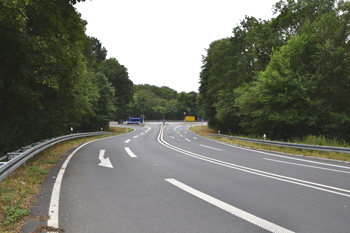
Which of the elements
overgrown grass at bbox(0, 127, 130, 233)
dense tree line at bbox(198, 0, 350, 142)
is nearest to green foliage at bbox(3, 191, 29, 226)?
overgrown grass at bbox(0, 127, 130, 233)

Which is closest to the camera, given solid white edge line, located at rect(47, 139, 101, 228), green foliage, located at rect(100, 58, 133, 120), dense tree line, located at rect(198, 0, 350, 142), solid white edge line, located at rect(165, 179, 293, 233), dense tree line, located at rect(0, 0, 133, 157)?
solid white edge line, located at rect(165, 179, 293, 233)

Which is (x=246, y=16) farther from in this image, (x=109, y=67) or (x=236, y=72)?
(x=109, y=67)

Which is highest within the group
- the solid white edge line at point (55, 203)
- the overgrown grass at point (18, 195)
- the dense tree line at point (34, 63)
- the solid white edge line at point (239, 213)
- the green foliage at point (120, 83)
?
the green foliage at point (120, 83)

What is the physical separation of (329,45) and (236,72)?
1483 cm

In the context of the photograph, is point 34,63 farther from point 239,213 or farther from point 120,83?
point 120,83

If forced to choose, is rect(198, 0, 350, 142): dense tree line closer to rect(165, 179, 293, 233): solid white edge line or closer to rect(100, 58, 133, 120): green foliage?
rect(165, 179, 293, 233): solid white edge line

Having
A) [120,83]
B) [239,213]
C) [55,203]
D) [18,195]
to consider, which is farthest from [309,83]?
[120,83]

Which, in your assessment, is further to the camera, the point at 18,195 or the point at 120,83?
the point at 120,83

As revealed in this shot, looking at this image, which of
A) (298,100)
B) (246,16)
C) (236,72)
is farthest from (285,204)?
(246,16)

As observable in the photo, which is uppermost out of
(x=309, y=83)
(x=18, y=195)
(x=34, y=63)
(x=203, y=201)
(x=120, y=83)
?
(x=120, y=83)

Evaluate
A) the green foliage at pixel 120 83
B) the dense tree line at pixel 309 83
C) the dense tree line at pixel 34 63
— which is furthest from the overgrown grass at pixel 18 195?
the green foliage at pixel 120 83

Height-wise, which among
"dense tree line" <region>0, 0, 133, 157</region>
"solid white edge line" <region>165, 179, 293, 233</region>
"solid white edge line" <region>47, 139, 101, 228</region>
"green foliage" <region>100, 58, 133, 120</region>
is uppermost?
"green foliage" <region>100, 58, 133, 120</region>

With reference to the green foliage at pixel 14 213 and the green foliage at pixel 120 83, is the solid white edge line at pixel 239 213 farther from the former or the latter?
the green foliage at pixel 120 83

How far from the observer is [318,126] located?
23.8 m
